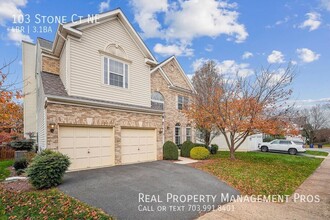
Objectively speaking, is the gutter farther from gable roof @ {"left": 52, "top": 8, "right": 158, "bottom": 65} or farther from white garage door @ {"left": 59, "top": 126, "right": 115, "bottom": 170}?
gable roof @ {"left": 52, "top": 8, "right": 158, "bottom": 65}

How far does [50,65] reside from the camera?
11.4 m

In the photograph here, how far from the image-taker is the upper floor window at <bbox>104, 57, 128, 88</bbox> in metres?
11.0

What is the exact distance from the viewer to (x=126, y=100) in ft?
38.8

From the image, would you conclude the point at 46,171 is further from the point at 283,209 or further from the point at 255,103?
the point at 255,103

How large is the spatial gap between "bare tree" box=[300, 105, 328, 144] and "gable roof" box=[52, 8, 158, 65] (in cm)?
4307

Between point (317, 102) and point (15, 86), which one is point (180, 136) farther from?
point (317, 102)

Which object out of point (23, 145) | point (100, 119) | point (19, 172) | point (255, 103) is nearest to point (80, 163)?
point (100, 119)

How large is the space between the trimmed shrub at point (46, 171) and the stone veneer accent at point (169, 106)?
1161 centimetres

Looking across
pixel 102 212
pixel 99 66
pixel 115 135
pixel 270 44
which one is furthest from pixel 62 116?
pixel 270 44

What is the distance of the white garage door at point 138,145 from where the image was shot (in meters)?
11.1

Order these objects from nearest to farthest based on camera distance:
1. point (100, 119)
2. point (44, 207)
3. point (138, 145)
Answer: point (44, 207)
point (100, 119)
point (138, 145)

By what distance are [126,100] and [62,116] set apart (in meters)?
4.06

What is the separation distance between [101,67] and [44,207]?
304 inches

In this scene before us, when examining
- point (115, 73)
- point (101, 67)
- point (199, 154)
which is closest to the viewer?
point (101, 67)
